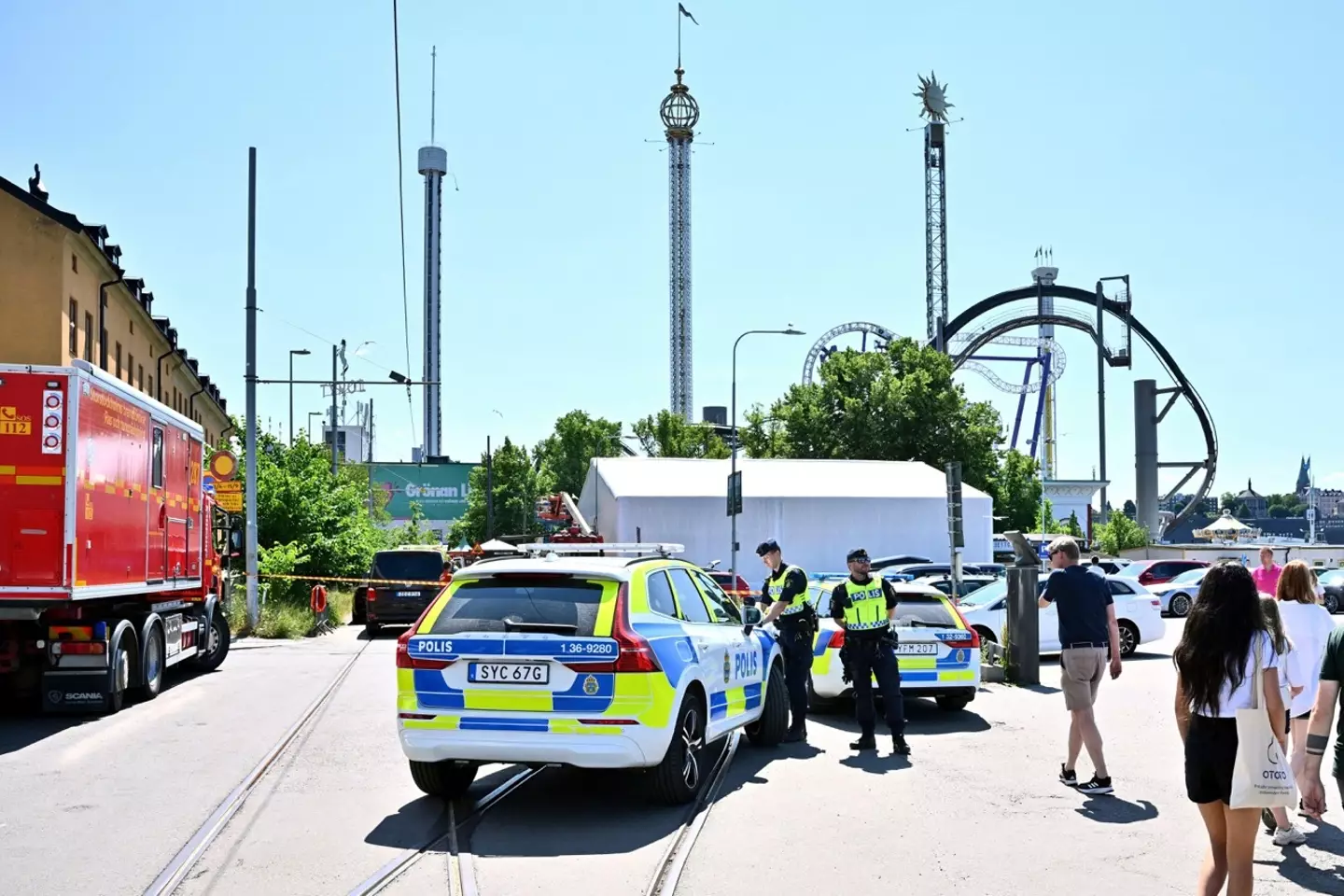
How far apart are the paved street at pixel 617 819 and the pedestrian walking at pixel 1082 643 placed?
0.31 meters

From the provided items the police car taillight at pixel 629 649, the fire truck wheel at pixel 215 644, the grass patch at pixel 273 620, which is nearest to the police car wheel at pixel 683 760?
the police car taillight at pixel 629 649

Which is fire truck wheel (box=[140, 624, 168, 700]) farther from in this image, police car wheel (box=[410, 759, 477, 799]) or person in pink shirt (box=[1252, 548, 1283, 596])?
person in pink shirt (box=[1252, 548, 1283, 596])

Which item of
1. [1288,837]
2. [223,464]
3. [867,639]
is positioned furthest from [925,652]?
[223,464]

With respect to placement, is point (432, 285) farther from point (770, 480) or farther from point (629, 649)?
point (629, 649)

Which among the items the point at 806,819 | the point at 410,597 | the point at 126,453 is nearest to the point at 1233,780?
the point at 806,819

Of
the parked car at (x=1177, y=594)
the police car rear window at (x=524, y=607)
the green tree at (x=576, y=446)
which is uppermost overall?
the green tree at (x=576, y=446)

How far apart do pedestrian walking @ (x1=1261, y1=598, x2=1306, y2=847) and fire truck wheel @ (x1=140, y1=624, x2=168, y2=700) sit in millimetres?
11755

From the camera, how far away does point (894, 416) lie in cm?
6450

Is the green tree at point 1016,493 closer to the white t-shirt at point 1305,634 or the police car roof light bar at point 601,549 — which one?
the police car roof light bar at point 601,549

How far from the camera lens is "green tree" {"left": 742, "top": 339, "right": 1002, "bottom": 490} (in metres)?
64.1

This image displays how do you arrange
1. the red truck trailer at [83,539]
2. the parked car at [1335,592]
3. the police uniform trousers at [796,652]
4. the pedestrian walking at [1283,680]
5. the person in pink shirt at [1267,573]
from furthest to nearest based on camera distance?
the parked car at [1335,592], the person in pink shirt at [1267,573], the red truck trailer at [83,539], the police uniform trousers at [796,652], the pedestrian walking at [1283,680]

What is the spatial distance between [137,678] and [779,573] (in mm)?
7604

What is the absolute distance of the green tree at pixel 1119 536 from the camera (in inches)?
3314

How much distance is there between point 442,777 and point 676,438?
3244 inches
